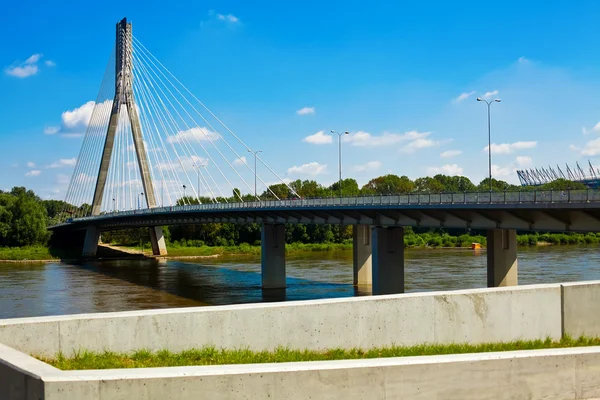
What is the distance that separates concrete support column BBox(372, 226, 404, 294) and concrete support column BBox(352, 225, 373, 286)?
8210mm

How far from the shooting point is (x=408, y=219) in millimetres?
39750

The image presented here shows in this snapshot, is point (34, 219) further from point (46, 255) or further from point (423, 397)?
point (423, 397)

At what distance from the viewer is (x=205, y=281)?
5566 cm

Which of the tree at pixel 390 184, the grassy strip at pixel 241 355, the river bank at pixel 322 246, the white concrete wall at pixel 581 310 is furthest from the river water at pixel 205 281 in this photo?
the tree at pixel 390 184

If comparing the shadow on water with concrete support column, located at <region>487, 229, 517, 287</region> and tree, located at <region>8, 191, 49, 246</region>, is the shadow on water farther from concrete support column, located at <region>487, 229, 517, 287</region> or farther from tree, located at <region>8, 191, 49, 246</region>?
tree, located at <region>8, 191, 49, 246</region>

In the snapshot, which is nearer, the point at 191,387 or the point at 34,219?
the point at 191,387

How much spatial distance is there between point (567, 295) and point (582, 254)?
61.0m

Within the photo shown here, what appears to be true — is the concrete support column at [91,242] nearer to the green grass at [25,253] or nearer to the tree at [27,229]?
the green grass at [25,253]

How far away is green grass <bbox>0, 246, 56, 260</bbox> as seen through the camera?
3393 inches

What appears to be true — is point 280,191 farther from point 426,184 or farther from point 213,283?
point 213,283

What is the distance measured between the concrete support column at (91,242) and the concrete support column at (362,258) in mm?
48861

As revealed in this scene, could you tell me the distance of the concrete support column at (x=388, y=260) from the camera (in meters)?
41.1

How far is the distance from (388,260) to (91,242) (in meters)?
59.8

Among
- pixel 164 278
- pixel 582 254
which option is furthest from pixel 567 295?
pixel 582 254
